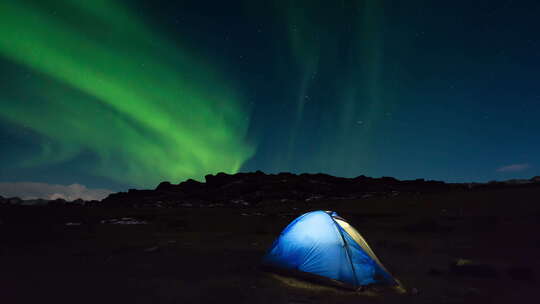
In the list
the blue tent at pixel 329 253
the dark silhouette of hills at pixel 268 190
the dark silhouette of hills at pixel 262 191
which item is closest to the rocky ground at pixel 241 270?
the blue tent at pixel 329 253

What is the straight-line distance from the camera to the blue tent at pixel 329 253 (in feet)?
26.4

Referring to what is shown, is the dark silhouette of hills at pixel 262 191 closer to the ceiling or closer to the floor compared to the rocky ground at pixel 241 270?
closer to the ceiling

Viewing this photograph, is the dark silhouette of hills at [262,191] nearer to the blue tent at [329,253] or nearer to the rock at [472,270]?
the rock at [472,270]

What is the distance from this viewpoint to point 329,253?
8.25 m

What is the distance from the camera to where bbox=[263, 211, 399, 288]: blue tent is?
8039mm

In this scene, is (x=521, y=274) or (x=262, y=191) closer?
(x=521, y=274)

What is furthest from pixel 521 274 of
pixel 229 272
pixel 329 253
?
pixel 229 272

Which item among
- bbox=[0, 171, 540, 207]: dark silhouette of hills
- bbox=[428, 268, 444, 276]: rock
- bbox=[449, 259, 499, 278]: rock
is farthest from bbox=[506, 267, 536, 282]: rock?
bbox=[0, 171, 540, 207]: dark silhouette of hills

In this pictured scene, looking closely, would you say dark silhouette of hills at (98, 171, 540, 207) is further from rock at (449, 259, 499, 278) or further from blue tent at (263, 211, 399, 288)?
blue tent at (263, 211, 399, 288)

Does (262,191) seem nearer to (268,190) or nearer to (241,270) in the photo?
(268,190)

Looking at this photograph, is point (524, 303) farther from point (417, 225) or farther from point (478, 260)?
point (417, 225)

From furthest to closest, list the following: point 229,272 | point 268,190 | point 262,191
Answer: point 268,190 → point 262,191 → point 229,272

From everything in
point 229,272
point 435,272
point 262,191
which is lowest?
point 435,272

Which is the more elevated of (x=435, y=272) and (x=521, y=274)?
(x=435, y=272)
